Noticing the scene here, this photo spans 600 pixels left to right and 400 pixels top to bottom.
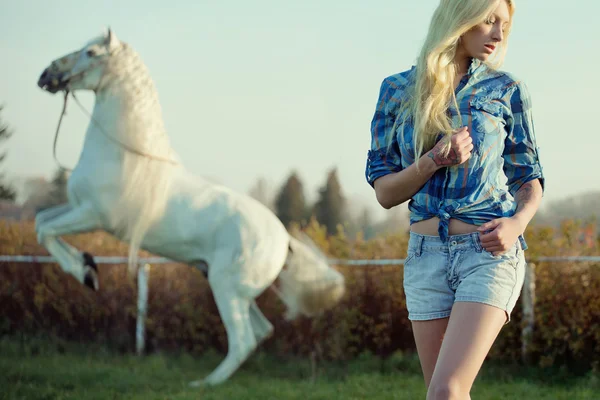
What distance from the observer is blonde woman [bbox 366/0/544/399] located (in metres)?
2.03

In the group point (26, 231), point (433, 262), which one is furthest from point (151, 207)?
point (433, 262)

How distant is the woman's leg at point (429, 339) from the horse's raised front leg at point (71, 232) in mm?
4248

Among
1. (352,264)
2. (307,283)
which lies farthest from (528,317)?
(307,283)

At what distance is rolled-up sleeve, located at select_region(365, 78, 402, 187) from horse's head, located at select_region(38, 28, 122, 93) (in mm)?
4391

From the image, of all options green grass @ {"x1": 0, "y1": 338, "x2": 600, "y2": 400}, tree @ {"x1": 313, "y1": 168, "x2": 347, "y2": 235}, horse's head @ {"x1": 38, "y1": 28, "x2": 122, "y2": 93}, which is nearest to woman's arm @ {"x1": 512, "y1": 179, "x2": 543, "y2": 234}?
green grass @ {"x1": 0, "y1": 338, "x2": 600, "y2": 400}

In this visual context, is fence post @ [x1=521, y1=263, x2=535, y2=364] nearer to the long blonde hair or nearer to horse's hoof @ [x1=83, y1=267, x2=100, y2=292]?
horse's hoof @ [x1=83, y1=267, x2=100, y2=292]

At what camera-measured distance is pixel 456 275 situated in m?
2.07

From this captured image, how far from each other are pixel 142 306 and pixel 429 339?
5.50 metres

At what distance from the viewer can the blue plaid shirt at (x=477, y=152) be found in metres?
2.11

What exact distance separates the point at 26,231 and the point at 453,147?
Answer: 25.3 ft

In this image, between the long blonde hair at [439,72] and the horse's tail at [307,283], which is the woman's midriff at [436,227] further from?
the horse's tail at [307,283]

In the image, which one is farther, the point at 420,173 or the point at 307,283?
the point at 307,283

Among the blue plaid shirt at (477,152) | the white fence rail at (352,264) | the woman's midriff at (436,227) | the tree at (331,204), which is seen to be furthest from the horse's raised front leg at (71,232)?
the tree at (331,204)

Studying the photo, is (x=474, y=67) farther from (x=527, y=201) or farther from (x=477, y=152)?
(x=527, y=201)
